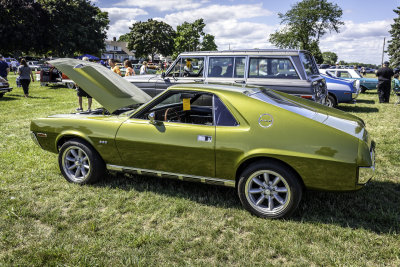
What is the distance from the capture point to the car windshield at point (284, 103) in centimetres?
344

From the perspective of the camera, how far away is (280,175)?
125 inches

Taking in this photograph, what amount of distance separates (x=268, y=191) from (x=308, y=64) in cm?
535

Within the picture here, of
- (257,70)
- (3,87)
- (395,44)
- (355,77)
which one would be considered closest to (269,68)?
(257,70)

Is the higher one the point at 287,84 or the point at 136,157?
the point at 287,84

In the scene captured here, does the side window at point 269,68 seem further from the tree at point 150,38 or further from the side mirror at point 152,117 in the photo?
the tree at point 150,38

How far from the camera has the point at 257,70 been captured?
7348mm

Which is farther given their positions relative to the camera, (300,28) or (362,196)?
(300,28)

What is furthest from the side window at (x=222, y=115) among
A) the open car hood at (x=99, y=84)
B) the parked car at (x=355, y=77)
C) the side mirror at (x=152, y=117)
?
the parked car at (x=355, y=77)

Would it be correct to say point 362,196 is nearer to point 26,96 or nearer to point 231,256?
point 231,256

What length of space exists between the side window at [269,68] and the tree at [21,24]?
38959 mm

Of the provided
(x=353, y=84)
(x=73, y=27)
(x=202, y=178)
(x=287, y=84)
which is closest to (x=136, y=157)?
(x=202, y=178)

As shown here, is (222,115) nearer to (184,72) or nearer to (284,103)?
(284,103)

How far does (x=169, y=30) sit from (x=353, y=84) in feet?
224

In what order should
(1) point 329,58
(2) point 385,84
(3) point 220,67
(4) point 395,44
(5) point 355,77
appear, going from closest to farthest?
(3) point 220,67 < (2) point 385,84 < (5) point 355,77 < (4) point 395,44 < (1) point 329,58
